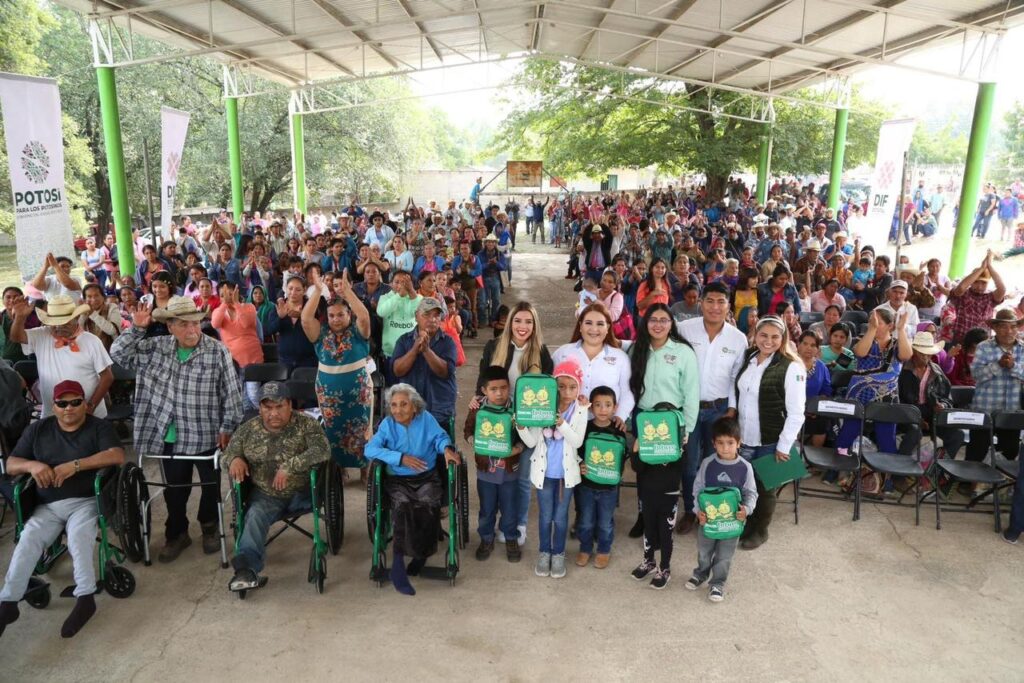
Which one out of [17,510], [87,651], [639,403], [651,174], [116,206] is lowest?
[87,651]

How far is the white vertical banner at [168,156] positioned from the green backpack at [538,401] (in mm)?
7947

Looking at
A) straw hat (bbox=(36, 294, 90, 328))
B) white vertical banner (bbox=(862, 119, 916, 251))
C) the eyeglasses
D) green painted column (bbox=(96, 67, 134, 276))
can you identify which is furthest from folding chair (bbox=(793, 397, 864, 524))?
green painted column (bbox=(96, 67, 134, 276))

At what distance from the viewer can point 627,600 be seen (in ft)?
13.6

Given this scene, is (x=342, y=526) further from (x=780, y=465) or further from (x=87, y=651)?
(x=780, y=465)

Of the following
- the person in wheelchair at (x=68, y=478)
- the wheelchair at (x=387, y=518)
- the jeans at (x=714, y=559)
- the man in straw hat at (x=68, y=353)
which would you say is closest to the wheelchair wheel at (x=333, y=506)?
the wheelchair at (x=387, y=518)

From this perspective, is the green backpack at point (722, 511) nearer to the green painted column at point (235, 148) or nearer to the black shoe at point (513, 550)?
the black shoe at point (513, 550)

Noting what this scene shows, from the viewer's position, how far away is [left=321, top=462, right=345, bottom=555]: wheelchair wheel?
4.33 meters

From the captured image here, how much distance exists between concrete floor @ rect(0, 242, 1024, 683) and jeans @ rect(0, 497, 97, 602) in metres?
0.26

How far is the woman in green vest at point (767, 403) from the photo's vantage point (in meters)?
4.47

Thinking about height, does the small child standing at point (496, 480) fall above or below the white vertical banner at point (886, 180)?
below

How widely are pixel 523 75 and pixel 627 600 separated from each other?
22315 mm

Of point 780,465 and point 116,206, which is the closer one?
point 780,465

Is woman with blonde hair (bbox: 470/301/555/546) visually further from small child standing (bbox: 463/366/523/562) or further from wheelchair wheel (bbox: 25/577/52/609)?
wheelchair wheel (bbox: 25/577/52/609)

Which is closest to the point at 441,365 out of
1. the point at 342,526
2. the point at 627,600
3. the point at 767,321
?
the point at 342,526
